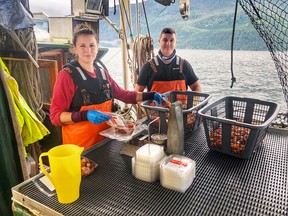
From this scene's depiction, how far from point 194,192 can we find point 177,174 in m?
0.11

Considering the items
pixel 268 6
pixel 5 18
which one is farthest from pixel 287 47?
pixel 5 18

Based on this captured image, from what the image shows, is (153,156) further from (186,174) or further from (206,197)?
(206,197)

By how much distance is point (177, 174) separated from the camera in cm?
101

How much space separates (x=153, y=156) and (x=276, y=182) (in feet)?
1.92

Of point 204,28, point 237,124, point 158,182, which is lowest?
point 158,182

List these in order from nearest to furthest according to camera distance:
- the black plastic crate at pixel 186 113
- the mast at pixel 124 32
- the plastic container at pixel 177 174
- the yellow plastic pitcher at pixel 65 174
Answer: the yellow plastic pitcher at pixel 65 174 < the plastic container at pixel 177 174 < the black plastic crate at pixel 186 113 < the mast at pixel 124 32

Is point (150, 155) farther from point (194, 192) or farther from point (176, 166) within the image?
point (194, 192)

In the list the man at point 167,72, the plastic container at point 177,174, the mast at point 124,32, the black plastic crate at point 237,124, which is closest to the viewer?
the plastic container at point 177,174

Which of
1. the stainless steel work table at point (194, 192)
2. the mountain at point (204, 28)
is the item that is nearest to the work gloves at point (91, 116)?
the stainless steel work table at point (194, 192)

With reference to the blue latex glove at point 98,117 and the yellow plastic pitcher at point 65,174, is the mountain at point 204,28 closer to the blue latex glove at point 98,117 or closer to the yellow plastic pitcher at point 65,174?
the blue latex glove at point 98,117

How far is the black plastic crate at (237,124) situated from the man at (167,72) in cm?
106

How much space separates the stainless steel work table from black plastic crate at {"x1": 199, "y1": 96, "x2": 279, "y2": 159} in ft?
0.24

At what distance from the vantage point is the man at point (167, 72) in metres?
2.71

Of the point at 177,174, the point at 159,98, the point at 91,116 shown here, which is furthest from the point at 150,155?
the point at 159,98
